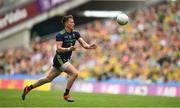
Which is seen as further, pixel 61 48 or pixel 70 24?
pixel 70 24

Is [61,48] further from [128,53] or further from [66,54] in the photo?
[128,53]

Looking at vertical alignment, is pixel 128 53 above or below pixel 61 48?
below

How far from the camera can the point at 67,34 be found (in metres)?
16.9

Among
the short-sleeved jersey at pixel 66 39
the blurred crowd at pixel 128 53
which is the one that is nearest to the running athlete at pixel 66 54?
the short-sleeved jersey at pixel 66 39

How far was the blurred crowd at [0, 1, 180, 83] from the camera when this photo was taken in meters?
27.8

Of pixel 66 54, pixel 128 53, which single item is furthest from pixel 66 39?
pixel 128 53

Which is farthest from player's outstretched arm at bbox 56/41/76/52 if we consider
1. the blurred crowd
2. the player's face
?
the blurred crowd

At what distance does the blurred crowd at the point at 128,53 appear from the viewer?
2782 cm

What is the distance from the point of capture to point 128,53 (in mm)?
30266

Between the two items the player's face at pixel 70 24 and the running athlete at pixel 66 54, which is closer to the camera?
the running athlete at pixel 66 54

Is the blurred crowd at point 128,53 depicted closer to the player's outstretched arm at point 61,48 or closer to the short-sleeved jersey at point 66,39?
the short-sleeved jersey at point 66,39

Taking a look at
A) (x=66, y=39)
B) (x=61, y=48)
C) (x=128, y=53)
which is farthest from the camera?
(x=128, y=53)

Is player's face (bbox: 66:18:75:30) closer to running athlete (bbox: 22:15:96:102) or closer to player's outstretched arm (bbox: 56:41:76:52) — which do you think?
running athlete (bbox: 22:15:96:102)

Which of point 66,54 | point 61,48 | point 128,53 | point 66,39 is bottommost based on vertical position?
point 128,53
